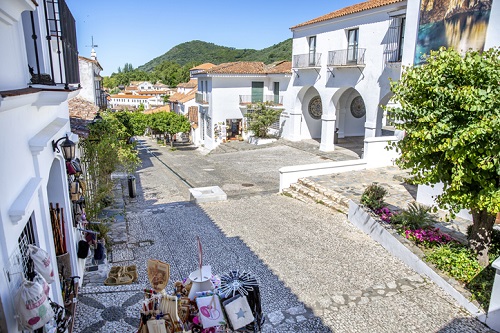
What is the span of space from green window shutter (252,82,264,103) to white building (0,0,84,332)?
26360 mm

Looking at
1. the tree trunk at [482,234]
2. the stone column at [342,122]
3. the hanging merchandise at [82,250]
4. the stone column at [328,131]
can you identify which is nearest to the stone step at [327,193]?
the tree trunk at [482,234]

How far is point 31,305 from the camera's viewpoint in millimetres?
3492

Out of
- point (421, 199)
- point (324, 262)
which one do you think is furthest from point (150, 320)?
point (421, 199)

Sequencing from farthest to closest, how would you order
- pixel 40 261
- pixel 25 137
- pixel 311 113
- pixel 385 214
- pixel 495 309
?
pixel 311 113 → pixel 385 214 → pixel 495 309 → pixel 25 137 → pixel 40 261

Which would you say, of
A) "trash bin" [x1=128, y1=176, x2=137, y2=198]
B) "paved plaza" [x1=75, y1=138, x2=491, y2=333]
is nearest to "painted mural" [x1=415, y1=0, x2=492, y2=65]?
"paved plaza" [x1=75, y1=138, x2=491, y2=333]

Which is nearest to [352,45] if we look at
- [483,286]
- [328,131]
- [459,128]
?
[328,131]

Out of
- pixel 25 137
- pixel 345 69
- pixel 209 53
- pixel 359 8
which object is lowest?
pixel 25 137

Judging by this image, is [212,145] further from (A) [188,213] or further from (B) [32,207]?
(B) [32,207]

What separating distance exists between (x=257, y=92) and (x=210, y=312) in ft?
94.8

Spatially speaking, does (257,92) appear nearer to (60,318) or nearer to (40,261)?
(60,318)

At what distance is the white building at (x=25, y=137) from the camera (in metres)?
3.40

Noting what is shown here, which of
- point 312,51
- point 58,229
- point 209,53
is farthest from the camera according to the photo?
point 209,53

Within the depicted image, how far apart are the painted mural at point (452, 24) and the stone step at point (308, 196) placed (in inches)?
201

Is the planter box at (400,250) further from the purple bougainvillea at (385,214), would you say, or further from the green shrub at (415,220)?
the green shrub at (415,220)
